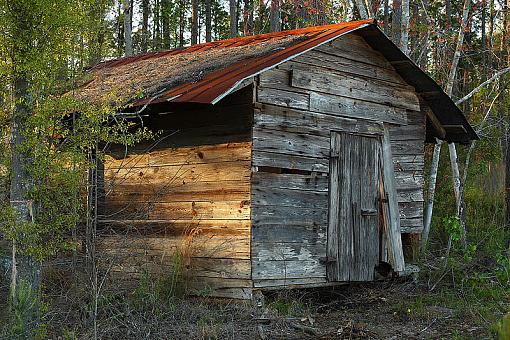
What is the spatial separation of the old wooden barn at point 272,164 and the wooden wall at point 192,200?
17 mm

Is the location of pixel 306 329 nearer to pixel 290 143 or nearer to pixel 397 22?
pixel 290 143

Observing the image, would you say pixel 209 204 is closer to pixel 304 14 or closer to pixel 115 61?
pixel 115 61

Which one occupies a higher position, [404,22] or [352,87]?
[404,22]

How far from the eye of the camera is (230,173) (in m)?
8.88

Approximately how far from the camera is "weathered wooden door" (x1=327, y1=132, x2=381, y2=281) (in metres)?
9.85

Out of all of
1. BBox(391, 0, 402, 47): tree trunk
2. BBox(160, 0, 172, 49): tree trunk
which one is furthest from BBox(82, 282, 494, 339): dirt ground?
BBox(160, 0, 172, 49): tree trunk

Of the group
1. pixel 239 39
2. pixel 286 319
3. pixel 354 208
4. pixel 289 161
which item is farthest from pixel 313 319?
pixel 239 39

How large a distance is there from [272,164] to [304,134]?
775 mm

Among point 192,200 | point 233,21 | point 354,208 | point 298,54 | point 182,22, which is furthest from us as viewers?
point 182,22

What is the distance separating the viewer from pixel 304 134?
945 cm

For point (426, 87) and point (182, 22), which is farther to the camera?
point (182, 22)

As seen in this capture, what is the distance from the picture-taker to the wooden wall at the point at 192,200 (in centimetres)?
880

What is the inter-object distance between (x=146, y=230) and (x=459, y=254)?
6.62 meters

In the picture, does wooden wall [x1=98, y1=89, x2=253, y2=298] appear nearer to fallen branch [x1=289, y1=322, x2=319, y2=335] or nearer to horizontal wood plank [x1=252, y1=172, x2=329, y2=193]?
horizontal wood plank [x1=252, y1=172, x2=329, y2=193]
